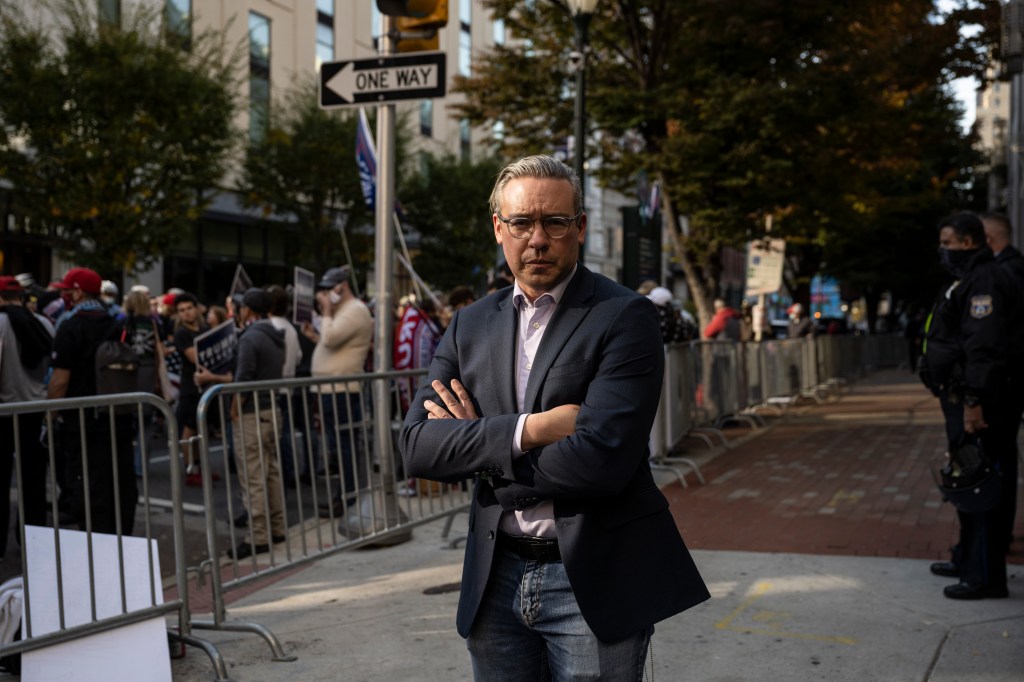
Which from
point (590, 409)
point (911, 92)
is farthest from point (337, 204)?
point (590, 409)

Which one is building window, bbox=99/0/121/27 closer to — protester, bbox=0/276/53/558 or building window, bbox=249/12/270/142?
building window, bbox=249/12/270/142

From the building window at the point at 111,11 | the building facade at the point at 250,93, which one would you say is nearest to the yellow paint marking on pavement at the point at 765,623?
the building window at the point at 111,11

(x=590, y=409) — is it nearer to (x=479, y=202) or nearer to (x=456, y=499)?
(x=456, y=499)

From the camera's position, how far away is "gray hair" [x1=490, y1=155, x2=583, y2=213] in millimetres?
2582

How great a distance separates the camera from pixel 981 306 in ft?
18.2

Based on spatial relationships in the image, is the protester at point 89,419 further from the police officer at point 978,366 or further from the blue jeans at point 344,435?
the police officer at point 978,366

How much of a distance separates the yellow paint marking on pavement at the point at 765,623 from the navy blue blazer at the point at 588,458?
272 cm

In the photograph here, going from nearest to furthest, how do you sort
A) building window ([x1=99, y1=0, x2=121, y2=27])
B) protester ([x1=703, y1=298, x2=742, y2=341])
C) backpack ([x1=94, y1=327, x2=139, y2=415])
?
backpack ([x1=94, y1=327, x2=139, y2=415]) < protester ([x1=703, y1=298, x2=742, y2=341]) < building window ([x1=99, y1=0, x2=121, y2=27])

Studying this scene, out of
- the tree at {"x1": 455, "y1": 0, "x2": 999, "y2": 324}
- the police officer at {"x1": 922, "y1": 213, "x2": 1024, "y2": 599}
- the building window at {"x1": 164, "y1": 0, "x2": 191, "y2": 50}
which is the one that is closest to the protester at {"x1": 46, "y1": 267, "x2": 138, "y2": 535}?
the police officer at {"x1": 922, "y1": 213, "x2": 1024, "y2": 599}

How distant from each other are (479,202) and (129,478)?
97.8ft

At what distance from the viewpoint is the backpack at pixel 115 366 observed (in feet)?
24.3

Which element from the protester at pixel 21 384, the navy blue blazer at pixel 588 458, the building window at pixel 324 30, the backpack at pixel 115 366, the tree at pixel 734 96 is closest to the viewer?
the navy blue blazer at pixel 588 458

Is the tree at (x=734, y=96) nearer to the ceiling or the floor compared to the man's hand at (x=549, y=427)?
nearer to the ceiling

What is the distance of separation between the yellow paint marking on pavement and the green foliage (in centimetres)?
2934
